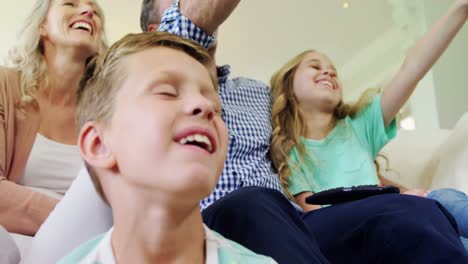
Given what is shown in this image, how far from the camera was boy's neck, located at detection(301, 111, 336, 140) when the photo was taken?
1.23m

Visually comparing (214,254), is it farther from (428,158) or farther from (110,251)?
(428,158)

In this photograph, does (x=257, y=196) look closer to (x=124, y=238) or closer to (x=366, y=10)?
(x=124, y=238)

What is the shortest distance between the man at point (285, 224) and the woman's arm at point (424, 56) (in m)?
0.52

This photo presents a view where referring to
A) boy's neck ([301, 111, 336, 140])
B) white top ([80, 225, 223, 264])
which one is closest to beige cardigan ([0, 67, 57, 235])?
white top ([80, 225, 223, 264])

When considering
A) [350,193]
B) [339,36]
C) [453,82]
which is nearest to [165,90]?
[350,193]

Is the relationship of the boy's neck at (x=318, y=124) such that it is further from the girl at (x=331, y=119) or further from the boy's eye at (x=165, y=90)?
the boy's eye at (x=165, y=90)

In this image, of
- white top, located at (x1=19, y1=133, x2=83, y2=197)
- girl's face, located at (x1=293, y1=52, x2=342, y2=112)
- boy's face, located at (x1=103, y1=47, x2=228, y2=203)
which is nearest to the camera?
boy's face, located at (x1=103, y1=47, x2=228, y2=203)

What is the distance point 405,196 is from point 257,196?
0.76 feet

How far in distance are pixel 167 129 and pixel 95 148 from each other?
115 mm

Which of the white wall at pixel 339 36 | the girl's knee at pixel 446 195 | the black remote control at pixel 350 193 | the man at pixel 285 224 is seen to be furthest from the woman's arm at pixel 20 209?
the white wall at pixel 339 36

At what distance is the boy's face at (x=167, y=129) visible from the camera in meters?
0.53

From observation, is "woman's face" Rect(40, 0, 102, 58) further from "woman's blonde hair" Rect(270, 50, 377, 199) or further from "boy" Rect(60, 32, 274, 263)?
"boy" Rect(60, 32, 274, 263)

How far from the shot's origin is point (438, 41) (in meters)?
1.18

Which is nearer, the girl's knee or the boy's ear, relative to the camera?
the boy's ear
